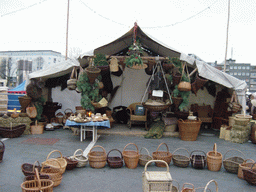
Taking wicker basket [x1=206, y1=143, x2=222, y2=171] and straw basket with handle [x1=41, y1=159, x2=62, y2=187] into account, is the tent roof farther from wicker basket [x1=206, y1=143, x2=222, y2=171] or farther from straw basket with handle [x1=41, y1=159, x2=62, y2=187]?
wicker basket [x1=206, y1=143, x2=222, y2=171]

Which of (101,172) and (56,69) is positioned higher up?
(56,69)

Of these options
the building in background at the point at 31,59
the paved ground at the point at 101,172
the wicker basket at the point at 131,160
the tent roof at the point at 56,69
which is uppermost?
the building in background at the point at 31,59

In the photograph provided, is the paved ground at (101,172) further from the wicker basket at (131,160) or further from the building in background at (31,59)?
the building in background at (31,59)

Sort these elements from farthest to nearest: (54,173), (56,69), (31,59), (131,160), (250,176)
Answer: (31,59) → (56,69) → (131,160) → (250,176) → (54,173)

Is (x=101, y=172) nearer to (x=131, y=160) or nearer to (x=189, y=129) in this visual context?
(x=131, y=160)

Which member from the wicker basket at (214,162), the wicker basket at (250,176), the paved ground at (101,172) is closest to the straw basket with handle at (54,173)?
the paved ground at (101,172)

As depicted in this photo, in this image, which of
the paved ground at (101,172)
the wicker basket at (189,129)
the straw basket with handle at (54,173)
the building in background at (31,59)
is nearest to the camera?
the straw basket with handle at (54,173)

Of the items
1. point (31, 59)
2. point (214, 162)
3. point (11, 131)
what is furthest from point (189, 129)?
point (31, 59)

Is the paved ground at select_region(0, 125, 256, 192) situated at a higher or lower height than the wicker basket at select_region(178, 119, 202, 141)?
lower

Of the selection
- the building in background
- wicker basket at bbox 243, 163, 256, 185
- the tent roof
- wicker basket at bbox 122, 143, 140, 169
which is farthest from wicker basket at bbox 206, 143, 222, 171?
the building in background

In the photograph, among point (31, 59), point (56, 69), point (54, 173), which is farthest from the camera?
point (31, 59)

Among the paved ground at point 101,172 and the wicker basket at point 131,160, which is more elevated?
the wicker basket at point 131,160

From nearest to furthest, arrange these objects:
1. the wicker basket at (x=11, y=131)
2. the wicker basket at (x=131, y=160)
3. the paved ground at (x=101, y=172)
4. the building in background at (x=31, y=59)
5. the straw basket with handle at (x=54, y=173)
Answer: the straw basket with handle at (x=54, y=173)
the paved ground at (x=101, y=172)
the wicker basket at (x=131, y=160)
the wicker basket at (x=11, y=131)
the building in background at (x=31, y=59)

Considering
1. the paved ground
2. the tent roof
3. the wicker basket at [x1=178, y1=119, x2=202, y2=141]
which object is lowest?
the paved ground
